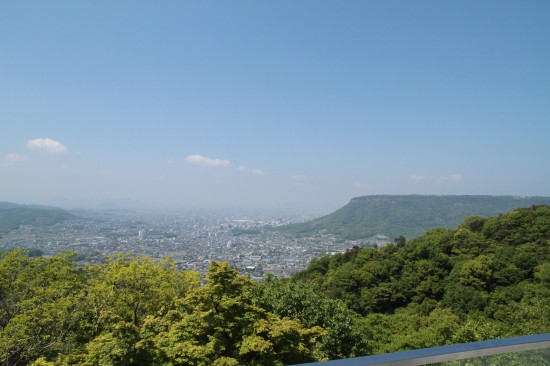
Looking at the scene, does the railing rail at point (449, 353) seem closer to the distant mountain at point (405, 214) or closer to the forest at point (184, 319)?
the forest at point (184, 319)

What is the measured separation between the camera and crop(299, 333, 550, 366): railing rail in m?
1.43

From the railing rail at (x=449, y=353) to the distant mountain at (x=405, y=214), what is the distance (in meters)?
78.4

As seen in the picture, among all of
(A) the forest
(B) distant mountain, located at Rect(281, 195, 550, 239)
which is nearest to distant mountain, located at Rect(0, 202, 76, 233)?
(A) the forest

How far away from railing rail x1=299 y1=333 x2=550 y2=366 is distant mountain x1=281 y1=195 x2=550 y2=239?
78.4m

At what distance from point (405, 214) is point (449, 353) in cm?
9608

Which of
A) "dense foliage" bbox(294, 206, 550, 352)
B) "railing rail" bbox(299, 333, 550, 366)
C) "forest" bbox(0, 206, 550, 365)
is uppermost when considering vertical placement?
"railing rail" bbox(299, 333, 550, 366)

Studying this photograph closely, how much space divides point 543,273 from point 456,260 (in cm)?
644

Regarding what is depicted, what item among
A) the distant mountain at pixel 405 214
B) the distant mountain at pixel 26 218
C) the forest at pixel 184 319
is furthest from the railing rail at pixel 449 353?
the distant mountain at pixel 405 214

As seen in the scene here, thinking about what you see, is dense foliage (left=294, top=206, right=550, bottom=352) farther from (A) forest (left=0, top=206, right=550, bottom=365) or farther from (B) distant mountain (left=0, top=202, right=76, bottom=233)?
(B) distant mountain (left=0, top=202, right=76, bottom=233)

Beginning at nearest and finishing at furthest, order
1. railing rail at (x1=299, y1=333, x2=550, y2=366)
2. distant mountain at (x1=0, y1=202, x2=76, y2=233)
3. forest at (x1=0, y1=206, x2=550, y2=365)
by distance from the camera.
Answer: railing rail at (x1=299, y1=333, x2=550, y2=366), forest at (x1=0, y1=206, x2=550, y2=365), distant mountain at (x1=0, y1=202, x2=76, y2=233)

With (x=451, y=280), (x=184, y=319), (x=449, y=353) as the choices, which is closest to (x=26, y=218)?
(x=184, y=319)

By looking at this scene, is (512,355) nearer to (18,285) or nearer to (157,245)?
(18,285)

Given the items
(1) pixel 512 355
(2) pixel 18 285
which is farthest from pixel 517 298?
(2) pixel 18 285

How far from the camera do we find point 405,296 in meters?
22.9
